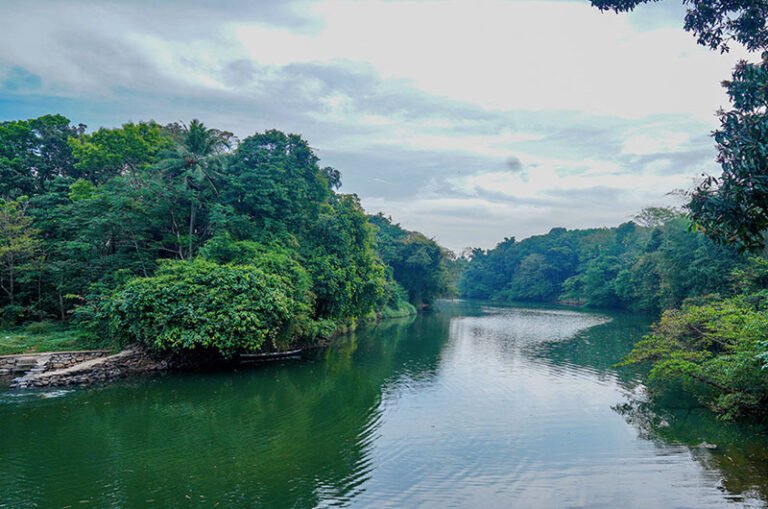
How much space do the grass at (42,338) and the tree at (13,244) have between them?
1636 mm

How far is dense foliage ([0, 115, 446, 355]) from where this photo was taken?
14.6m

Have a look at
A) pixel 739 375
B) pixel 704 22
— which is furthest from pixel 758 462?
pixel 704 22

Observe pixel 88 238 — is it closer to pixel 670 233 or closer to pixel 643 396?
pixel 643 396

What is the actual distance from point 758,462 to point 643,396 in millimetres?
5003

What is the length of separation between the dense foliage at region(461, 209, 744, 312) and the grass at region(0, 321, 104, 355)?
696 inches

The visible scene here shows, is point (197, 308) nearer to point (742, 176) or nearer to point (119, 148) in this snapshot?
point (119, 148)

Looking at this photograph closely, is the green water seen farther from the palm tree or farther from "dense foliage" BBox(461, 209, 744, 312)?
the palm tree

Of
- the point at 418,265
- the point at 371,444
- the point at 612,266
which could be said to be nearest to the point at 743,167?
the point at 371,444

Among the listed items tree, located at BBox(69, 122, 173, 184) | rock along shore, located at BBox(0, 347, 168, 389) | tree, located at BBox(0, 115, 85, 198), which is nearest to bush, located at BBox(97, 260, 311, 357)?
rock along shore, located at BBox(0, 347, 168, 389)

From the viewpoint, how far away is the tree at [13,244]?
55.1 ft

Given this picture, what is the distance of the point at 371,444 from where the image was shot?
934cm

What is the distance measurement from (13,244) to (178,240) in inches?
219

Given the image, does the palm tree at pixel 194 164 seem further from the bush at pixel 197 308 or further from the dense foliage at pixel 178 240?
the bush at pixel 197 308

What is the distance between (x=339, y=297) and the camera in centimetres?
2170
